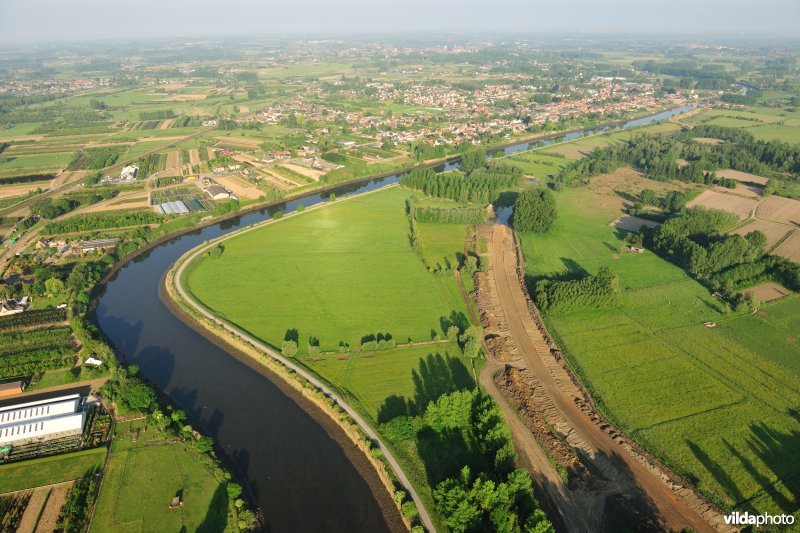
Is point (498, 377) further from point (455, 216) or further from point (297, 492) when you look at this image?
point (455, 216)

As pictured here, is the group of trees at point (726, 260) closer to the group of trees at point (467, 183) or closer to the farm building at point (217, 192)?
the group of trees at point (467, 183)

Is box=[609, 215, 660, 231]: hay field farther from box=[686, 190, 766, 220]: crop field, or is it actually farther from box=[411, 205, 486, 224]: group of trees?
box=[411, 205, 486, 224]: group of trees

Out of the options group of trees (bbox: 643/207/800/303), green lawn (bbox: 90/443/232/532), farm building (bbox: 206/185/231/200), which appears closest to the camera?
green lawn (bbox: 90/443/232/532)

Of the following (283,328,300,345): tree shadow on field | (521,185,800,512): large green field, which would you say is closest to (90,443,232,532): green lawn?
(283,328,300,345): tree shadow on field

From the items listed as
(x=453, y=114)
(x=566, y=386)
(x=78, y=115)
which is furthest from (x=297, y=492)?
(x=78, y=115)

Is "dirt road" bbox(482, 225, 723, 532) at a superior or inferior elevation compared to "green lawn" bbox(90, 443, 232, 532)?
superior

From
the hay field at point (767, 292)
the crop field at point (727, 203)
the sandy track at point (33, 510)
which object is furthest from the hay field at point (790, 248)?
the sandy track at point (33, 510)
